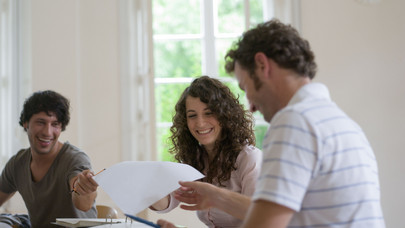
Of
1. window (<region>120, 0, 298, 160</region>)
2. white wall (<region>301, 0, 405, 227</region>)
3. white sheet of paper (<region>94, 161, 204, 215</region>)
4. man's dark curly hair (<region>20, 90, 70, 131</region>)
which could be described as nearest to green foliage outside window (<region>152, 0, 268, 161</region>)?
window (<region>120, 0, 298, 160</region>)

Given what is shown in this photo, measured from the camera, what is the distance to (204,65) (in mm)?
4656

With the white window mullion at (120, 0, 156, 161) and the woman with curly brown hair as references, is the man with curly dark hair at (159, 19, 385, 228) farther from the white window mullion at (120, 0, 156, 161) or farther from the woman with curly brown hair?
the white window mullion at (120, 0, 156, 161)

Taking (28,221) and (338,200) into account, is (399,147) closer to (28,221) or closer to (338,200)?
(28,221)

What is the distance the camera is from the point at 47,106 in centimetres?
264

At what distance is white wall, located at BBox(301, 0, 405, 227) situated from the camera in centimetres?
444

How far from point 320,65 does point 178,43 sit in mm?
1333

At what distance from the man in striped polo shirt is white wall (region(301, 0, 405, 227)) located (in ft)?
10.8

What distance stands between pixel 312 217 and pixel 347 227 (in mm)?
89

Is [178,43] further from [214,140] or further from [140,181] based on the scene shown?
[140,181]

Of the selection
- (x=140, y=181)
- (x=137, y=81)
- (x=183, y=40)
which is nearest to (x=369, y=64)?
(x=183, y=40)

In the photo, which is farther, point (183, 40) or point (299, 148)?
point (183, 40)

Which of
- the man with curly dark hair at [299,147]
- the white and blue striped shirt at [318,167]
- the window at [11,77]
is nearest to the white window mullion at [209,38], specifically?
the window at [11,77]

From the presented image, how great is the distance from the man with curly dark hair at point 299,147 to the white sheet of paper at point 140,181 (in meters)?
0.55

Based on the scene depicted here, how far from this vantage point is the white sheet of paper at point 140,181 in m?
1.64
